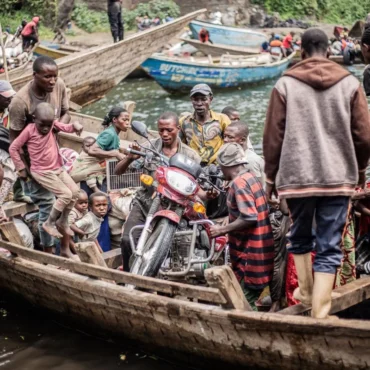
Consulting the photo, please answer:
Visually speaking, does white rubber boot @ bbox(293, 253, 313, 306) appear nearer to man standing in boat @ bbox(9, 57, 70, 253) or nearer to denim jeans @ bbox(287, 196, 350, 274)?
denim jeans @ bbox(287, 196, 350, 274)

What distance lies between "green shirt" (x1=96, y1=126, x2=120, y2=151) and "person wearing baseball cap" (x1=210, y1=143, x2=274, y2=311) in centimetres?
224

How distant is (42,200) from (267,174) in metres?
2.70

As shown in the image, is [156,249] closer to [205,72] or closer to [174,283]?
[174,283]

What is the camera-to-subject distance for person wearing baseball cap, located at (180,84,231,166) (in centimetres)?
716

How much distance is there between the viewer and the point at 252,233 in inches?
208

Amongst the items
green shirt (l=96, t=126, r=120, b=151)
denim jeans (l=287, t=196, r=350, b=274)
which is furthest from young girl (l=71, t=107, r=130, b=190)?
denim jeans (l=287, t=196, r=350, b=274)

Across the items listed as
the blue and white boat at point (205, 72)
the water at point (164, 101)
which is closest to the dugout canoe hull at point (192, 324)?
the water at point (164, 101)

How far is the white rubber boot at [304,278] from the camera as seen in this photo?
4746 mm

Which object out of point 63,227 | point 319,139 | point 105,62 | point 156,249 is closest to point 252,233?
point 156,249

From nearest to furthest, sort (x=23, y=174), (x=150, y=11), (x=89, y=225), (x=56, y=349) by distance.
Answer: (x=56, y=349) < (x=23, y=174) < (x=89, y=225) < (x=150, y=11)

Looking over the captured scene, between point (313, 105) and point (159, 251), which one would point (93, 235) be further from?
point (313, 105)

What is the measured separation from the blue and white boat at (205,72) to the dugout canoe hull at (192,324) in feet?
44.1

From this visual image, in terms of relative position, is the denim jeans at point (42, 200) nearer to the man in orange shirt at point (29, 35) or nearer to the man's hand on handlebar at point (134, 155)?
the man's hand on handlebar at point (134, 155)

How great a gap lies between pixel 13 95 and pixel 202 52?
16931 millimetres
